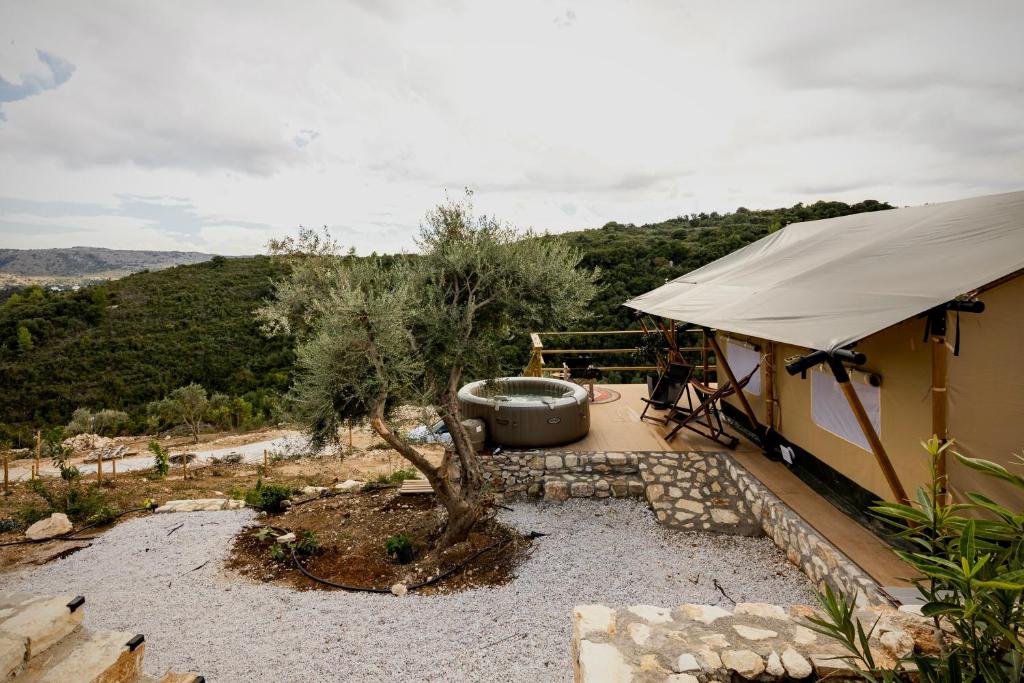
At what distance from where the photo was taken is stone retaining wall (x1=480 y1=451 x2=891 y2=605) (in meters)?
4.52

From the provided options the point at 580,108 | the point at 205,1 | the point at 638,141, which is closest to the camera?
the point at 205,1

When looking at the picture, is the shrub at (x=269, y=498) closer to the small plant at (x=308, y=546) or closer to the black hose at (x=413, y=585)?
the small plant at (x=308, y=546)

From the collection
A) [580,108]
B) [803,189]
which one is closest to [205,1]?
[580,108]

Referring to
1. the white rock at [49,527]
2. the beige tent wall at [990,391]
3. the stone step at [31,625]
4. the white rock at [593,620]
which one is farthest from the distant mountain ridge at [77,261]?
the beige tent wall at [990,391]

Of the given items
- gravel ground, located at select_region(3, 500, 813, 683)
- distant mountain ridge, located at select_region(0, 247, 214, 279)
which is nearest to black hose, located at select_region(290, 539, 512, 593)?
gravel ground, located at select_region(3, 500, 813, 683)

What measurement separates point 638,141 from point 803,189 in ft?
41.4

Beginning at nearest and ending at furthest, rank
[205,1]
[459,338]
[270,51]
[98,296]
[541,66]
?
1. [459,338]
2. [205,1]
3. [270,51]
4. [541,66]
5. [98,296]

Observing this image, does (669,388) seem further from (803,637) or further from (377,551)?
(803,637)

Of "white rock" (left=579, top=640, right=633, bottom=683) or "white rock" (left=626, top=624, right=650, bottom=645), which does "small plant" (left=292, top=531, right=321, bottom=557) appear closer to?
"white rock" (left=579, top=640, right=633, bottom=683)

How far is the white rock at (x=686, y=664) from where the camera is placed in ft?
7.09

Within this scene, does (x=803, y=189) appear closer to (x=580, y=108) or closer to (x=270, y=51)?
(x=580, y=108)

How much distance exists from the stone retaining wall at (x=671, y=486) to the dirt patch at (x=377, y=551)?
0.83 meters

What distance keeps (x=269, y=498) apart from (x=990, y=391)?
6.71 m

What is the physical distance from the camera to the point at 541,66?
25.7ft
